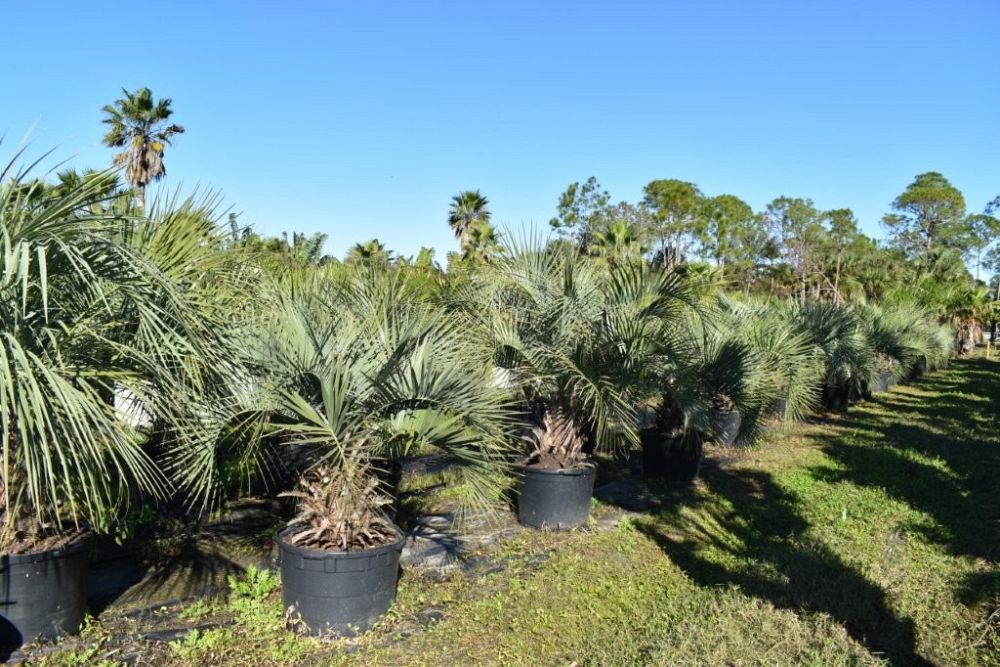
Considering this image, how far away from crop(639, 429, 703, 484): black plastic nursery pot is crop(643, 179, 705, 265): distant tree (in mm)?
37317

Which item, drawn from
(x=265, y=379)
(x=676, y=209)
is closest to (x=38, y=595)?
(x=265, y=379)

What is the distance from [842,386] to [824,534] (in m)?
9.10

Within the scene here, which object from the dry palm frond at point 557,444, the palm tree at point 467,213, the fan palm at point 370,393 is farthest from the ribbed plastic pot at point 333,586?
the palm tree at point 467,213

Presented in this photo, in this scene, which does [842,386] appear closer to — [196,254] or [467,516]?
[467,516]

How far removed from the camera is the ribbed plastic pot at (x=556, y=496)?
20.3ft

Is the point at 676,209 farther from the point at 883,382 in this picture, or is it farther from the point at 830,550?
the point at 830,550

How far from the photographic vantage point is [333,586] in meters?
3.96

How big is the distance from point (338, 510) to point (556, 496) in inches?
103

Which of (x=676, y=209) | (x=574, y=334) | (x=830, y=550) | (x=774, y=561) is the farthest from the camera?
(x=676, y=209)

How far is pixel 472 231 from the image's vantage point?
3081cm

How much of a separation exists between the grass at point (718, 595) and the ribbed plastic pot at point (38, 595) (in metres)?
0.21

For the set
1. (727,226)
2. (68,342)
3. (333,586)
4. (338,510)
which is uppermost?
(727,226)

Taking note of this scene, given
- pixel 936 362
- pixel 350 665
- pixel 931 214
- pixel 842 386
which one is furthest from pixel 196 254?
pixel 931 214

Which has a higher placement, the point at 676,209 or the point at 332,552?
the point at 676,209
